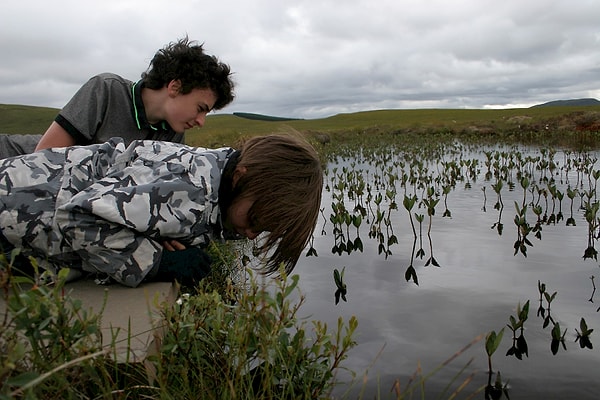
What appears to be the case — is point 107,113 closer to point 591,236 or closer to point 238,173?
point 238,173

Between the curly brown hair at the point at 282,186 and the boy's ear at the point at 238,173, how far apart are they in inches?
0.6

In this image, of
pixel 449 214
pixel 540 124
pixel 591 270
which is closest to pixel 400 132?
pixel 540 124

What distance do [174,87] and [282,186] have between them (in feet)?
5.86

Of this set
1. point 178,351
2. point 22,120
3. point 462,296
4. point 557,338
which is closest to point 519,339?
point 557,338

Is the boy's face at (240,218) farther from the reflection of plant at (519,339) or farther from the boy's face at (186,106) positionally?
the reflection of plant at (519,339)

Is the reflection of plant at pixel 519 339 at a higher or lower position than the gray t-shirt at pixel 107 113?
lower

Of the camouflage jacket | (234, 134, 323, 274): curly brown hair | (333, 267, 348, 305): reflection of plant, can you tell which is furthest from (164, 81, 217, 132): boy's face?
(333, 267, 348, 305): reflection of plant

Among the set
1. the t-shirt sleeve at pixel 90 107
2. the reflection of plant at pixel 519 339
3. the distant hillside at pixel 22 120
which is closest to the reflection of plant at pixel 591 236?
the reflection of plant at pixel 519 339

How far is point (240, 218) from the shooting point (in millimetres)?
2809

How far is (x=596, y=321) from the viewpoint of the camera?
3.71 m

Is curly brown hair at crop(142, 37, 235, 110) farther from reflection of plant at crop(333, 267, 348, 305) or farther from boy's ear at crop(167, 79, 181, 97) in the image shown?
reflection of plant at crop(333, 267, 348, 305)

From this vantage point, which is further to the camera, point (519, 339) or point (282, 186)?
point (519, 339)

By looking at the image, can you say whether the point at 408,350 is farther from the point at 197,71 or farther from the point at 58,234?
the point at 197,71

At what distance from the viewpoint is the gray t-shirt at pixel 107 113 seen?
3.98 m
